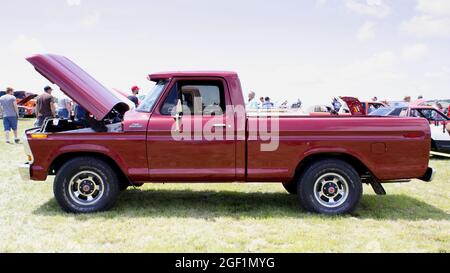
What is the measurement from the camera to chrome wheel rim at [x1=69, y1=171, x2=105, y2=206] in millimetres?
5395

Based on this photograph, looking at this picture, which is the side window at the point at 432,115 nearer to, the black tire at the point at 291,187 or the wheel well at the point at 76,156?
the black tire at the point at 291,187

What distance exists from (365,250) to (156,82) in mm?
3416

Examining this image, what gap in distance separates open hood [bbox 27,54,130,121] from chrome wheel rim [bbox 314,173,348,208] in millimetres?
3012

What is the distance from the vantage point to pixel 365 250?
4.21 m

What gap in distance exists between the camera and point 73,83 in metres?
5.38

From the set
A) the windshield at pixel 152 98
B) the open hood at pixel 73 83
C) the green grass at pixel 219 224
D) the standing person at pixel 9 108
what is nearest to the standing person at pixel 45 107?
the standing person at pixel 9 108

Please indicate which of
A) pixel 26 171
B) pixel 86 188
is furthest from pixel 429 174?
pixel 26 171

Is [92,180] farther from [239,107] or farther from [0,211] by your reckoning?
[239,107]

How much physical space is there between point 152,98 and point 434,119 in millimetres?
8711

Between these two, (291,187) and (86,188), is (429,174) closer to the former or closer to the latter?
(291,187)

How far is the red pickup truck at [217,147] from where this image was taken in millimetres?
5281

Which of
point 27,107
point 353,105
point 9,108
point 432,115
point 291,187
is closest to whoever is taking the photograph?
point 291,187

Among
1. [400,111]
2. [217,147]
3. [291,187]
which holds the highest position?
[400,111]
